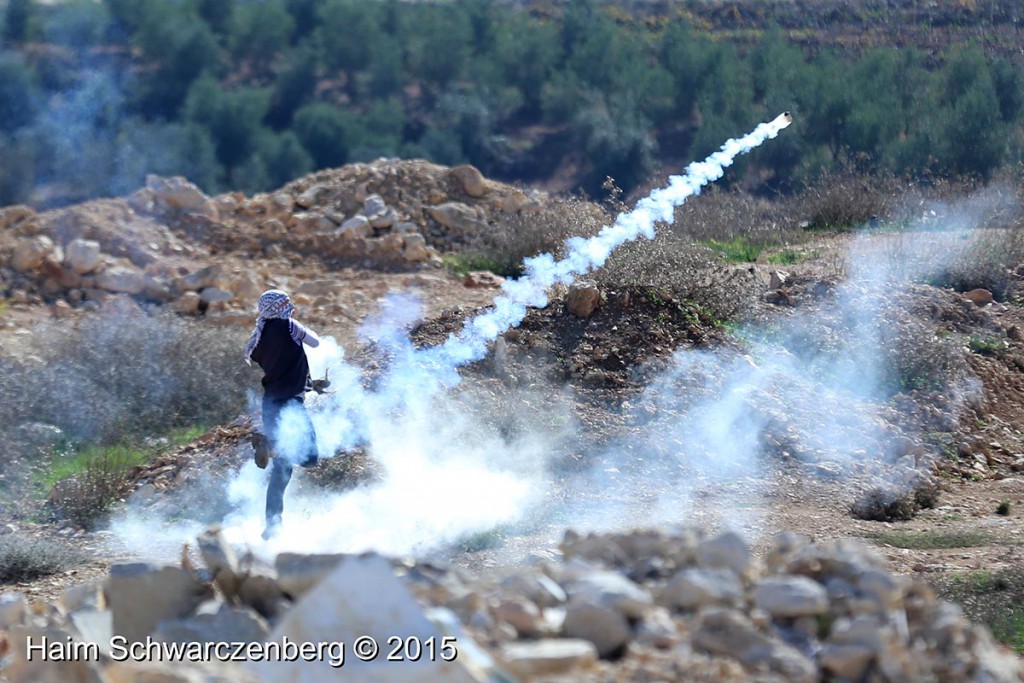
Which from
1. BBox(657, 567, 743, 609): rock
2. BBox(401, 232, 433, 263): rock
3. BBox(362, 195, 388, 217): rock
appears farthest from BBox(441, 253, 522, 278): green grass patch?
BBox(657, 567, 743, 609): rock

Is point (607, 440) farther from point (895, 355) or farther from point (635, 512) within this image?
point (895, 355)

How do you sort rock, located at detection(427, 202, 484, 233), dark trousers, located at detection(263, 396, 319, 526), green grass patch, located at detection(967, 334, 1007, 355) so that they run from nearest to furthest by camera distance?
1. dark trousers, located at detection(263, 396, 319, 526)
2. green grass patch, located at detection(967, 334, 1007, 355)
3. rock, located at detection(427, 202, 484, 233)

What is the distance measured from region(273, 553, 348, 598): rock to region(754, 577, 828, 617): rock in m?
1.59

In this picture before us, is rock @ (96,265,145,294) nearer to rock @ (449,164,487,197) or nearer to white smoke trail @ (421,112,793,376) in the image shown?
rock @ (449,164,487,197)

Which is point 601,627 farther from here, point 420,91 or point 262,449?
point 420,91

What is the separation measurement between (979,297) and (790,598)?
967cm

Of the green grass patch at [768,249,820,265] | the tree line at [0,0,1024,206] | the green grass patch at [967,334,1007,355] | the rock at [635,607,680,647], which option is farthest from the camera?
the tree line at [0,0,1024,206]

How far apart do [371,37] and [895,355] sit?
28970 mm

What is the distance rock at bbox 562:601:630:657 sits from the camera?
4.34 m

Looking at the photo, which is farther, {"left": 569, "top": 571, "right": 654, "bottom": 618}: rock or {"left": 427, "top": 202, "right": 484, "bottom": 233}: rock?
{"left": 427, "top": 202, "right": 484, "bottom": 233}: rock

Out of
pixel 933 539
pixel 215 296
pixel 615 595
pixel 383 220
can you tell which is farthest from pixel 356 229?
pixel 615 595

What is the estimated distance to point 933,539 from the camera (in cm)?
821

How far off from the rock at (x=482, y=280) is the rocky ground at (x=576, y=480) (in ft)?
0.12

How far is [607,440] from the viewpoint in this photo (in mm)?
9938
